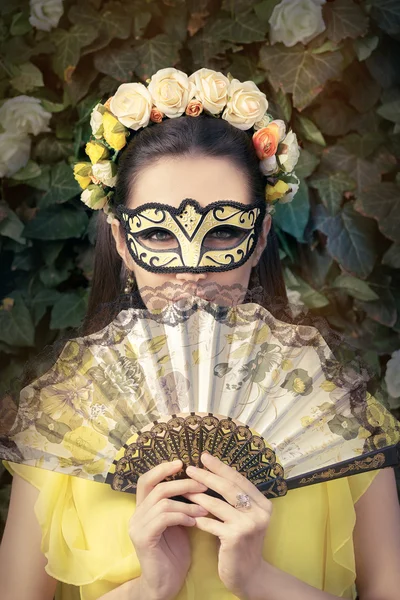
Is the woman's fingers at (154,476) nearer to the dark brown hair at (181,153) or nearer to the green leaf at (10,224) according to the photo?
the dark brown hair at (181,153)

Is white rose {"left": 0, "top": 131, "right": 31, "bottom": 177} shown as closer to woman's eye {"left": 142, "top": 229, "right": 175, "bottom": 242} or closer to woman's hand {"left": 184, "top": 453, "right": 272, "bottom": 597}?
woman's eye {"left": 142, "top": 229, "right": 175, "bottom": 242}

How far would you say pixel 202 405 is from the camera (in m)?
1.63

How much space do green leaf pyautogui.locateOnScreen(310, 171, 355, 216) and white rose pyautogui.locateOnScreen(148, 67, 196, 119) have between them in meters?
0.81

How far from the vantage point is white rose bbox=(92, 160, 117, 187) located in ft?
6.63

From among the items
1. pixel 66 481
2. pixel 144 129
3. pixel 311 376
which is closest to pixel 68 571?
pixel 66 481

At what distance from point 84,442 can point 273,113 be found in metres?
1.40

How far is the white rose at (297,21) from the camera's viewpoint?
8.32 ft

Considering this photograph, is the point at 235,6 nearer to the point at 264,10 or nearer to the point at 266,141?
the point at 264,10

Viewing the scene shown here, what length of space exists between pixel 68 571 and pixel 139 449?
0.30 m

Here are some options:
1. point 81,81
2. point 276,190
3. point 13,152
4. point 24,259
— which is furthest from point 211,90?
point 24,259

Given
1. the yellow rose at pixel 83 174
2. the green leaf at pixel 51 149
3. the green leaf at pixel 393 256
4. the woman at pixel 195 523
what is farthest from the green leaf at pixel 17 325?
the green leaf at pixel 393 256

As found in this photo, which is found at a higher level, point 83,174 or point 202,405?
point 83,174

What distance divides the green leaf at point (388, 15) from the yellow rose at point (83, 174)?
1.10 metres

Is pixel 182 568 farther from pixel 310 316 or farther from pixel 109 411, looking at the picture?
pixel 310 316
